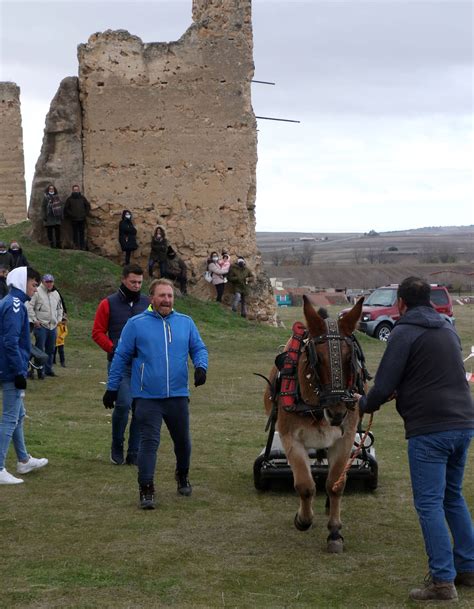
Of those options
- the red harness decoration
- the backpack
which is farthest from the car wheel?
the red harness decoration

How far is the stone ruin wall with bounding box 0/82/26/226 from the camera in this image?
35.6m

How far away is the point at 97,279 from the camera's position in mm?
25531

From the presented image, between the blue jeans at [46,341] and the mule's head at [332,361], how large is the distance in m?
10.6

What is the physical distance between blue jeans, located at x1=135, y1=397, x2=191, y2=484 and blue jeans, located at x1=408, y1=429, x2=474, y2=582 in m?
2.97

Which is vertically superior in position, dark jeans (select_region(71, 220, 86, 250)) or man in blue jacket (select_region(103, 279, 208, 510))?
dark jeans (select_region(71, 220, 86, 250))

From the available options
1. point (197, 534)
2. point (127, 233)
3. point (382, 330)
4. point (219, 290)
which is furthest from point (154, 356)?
point (382, 330)

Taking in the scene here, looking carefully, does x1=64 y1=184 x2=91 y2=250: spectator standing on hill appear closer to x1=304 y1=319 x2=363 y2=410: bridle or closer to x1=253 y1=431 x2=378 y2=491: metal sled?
x1=253 y1=431 x2=378 y2=491: metal sled

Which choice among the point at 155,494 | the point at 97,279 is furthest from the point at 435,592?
the point at 97,279

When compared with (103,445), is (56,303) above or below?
above

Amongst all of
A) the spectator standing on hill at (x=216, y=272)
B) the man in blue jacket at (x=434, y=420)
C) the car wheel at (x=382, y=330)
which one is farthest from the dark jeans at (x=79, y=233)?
the man in blue jacket at (x=434, y=420)

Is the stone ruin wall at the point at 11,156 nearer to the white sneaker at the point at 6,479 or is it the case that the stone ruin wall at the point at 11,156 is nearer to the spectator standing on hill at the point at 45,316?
the spectator standing on hill at the point at 45,316

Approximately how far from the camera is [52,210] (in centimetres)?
2647

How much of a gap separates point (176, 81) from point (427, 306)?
2109 cm

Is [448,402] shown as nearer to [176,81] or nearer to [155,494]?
[155,494]
